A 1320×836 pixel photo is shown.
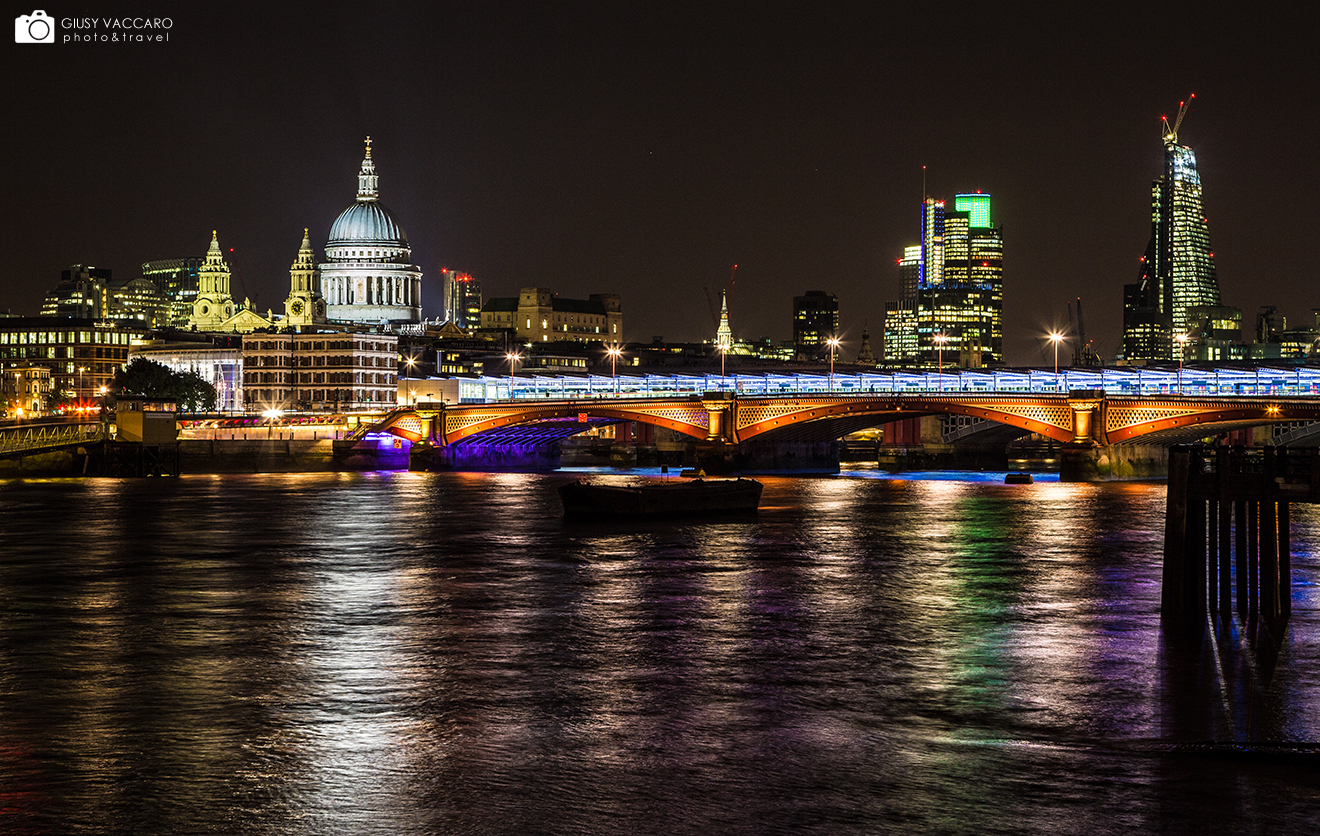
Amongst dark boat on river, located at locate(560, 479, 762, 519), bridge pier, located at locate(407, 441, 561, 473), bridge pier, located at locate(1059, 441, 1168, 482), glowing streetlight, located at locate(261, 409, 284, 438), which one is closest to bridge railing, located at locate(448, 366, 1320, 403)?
bridge pier, located at locate(1059, 441, 1168, 482)

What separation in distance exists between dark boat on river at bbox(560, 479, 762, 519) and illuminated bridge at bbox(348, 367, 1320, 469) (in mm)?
27649

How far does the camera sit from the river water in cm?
1828

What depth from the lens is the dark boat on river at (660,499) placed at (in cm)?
6688

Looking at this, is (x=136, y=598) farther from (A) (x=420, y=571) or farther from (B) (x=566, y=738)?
(B) (x=566, y=738)

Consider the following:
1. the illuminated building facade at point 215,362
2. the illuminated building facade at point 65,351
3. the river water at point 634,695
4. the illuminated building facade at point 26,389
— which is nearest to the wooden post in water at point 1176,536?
→ the river water at point 634,695

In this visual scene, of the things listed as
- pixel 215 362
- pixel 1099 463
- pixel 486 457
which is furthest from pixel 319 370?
pixel 1099 463

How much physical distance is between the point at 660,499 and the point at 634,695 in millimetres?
44182

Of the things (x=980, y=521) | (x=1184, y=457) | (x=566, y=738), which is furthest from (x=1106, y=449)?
(x=566, y=738)

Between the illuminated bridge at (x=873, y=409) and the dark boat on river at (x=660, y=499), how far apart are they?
2765 cm

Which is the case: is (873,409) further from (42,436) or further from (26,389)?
(26,389)

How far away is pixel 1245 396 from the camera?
296ft

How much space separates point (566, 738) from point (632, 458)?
121071 millimetres

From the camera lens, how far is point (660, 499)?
69312 mm

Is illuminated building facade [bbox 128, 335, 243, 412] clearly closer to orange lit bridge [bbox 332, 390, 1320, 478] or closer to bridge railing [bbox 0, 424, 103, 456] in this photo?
orange lit bridge [bbox 332, 390, 1320, 478]
